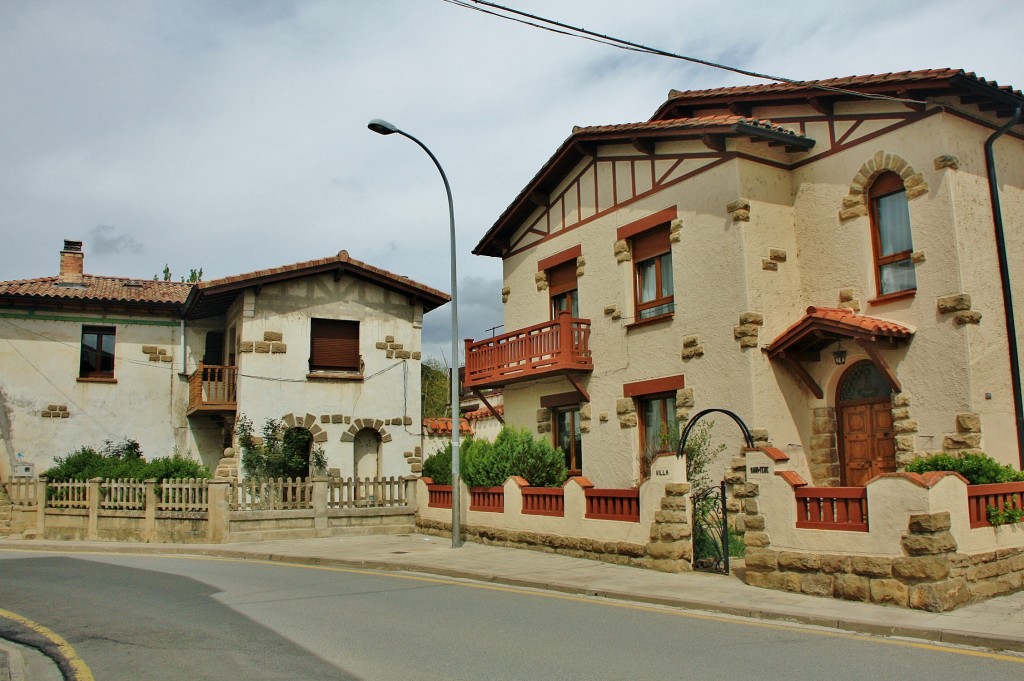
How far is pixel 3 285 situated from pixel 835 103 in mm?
22605

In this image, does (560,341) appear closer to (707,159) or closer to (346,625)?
(707,159)

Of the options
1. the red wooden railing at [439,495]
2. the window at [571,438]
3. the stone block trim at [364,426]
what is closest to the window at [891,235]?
the window at [571,438]

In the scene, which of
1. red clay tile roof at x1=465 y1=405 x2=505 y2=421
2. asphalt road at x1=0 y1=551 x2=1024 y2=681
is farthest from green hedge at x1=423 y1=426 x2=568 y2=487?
red clay tile roof at x1=465 y1=405 x2=505 y2=421

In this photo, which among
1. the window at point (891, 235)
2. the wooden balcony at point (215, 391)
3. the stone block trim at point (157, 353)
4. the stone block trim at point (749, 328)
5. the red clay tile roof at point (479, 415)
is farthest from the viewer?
the red clay tile roof at point (479, 415)

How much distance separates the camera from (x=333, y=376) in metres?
24.7

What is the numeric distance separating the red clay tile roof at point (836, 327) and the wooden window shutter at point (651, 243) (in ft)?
10.9

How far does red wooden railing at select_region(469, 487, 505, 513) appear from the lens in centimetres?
1708

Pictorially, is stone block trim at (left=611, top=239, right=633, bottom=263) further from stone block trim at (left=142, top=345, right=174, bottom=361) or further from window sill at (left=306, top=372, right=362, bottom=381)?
stone block trim at (left=142, top=345, right=174, bottom=361)

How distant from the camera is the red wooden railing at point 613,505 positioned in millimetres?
Answer: 13656

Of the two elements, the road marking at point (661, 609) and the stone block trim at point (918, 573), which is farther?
the stone block trim at point (918, 573)

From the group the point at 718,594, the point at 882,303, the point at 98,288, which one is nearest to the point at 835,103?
the point at 882,303

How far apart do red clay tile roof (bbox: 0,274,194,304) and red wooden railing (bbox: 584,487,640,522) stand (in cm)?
1620

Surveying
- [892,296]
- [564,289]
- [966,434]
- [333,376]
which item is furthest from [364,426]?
[966,434]

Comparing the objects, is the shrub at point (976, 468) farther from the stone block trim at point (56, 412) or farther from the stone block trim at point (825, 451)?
the stone block trim at point (56, 412)
